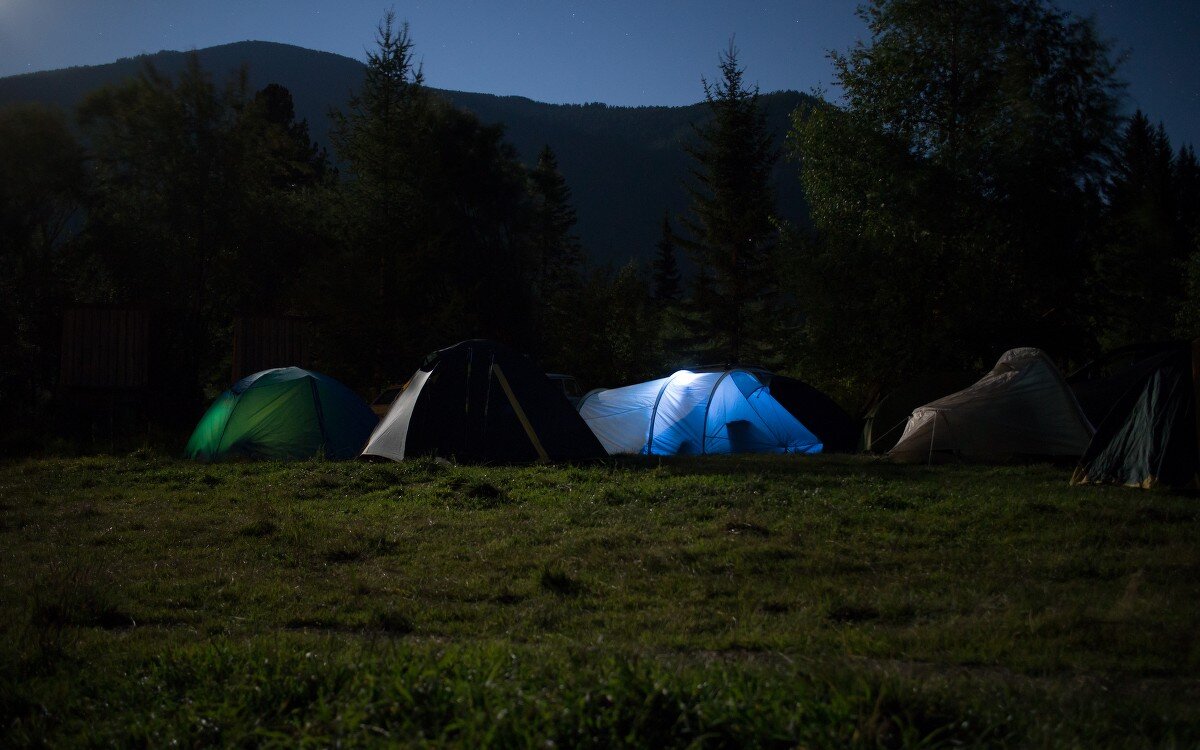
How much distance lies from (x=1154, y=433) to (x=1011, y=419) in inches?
151

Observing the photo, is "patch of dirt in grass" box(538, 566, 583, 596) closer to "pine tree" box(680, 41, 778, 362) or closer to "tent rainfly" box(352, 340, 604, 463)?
"tent rainfly" box(352, 340, 604, 463)

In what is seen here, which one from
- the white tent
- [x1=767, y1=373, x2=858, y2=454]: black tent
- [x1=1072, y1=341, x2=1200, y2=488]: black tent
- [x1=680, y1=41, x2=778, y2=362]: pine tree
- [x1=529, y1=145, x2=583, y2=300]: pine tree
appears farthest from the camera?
[x1=529, y1=145, x2=583, y2=300]: pine tree

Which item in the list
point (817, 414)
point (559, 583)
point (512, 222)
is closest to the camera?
point (559, 583)

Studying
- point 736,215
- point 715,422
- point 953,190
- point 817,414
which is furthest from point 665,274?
point 715,422

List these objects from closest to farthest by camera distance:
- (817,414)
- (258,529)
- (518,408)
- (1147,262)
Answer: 1. (258,529)
2. (518,408)
3. (817,414)
4. (1147,262)

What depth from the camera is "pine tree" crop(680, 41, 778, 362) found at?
38.6 m

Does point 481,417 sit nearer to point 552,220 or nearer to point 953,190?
point 953,190

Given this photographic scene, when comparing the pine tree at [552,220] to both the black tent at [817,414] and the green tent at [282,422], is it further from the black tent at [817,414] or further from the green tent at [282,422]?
the green tent at [282,422]

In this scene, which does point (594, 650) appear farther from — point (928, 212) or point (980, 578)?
point (928, 212)

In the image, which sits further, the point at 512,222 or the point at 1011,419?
the point at 512,222

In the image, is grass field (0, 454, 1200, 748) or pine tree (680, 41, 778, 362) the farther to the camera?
pine tree (680, 41, 778, 362)

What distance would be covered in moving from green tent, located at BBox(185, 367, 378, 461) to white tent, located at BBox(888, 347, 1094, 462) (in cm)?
1022

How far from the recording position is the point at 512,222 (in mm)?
35000

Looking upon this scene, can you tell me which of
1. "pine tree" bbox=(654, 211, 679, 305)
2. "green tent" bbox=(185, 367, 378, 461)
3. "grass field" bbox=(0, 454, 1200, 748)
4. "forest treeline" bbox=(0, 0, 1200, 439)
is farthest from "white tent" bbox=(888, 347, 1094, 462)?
"pine tree" bbox=(654, 211, 679, 305)
